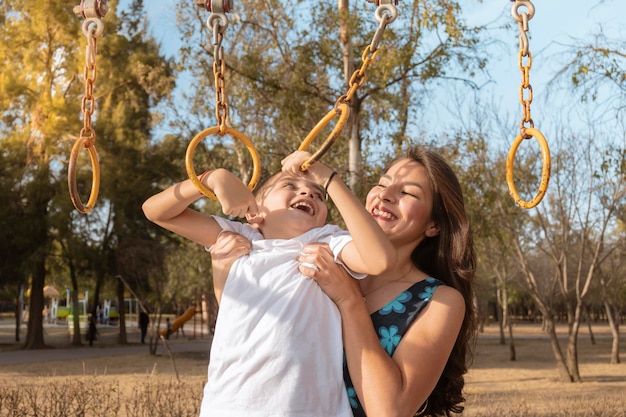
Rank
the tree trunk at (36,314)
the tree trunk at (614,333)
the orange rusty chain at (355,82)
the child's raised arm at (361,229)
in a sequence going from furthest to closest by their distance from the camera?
the tree trunk at (36,314), the tree trunk at (614,333), the orange rusty chain at (355,82), the child's raised arm at (361,229)

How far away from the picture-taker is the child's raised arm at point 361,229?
192 centimetres

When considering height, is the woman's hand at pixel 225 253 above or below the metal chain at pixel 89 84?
below

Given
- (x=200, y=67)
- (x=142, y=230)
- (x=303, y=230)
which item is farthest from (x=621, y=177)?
(x=142, y=230)

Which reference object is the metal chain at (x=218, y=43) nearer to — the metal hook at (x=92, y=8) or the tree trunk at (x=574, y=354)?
the metal hook at (x=92, y=8)

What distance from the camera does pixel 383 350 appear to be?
2.01 meters

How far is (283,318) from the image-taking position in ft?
6.50

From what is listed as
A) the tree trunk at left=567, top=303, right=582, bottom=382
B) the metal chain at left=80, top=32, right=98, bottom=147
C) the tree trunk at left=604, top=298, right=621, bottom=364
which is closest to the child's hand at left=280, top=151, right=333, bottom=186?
the metal chain at left=80, top=32, right=98, bottom=147

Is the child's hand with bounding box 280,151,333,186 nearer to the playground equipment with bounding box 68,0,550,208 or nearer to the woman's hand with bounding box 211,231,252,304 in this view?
the playground equipment with bounding box 68,0,550,208

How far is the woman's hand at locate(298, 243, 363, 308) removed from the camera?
2.04 metres

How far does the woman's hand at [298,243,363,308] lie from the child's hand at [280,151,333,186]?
227mm

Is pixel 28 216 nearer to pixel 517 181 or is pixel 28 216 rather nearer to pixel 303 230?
pixel 517 181

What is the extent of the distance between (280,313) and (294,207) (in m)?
0.39

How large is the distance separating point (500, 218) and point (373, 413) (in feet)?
47.8

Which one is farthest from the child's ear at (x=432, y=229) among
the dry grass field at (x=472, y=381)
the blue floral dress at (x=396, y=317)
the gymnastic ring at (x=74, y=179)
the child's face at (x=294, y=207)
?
the dry grass field at (x=472, y=381)
